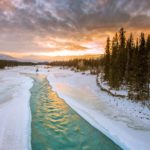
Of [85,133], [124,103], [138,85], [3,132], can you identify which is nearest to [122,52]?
[138,85]

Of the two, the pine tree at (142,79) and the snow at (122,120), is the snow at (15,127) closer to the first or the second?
the snow at (122,120)

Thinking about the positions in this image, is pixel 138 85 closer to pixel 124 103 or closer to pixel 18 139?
pixel 124 103

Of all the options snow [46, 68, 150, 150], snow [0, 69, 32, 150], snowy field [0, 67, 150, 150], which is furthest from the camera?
snow [46, 68, 150, 150]

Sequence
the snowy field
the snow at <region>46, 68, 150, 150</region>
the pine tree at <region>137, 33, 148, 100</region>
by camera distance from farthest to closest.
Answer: the pine tree at <region>137, 33, 148, 100</region> < the snow at <region>46, 68, 150, 150</region> < the snowy field

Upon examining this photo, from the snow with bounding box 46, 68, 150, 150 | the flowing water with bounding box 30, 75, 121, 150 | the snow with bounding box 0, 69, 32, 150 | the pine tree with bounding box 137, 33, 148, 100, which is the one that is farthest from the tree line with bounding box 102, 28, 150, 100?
the snow with bounding box 0, 69, 32, 150

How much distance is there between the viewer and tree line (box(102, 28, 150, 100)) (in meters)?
16.9

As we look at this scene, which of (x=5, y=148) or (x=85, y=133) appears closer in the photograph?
(x=5, y=148)

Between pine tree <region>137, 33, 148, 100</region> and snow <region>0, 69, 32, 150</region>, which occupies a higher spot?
pine tree <region>137, 33, 148, 100</region>

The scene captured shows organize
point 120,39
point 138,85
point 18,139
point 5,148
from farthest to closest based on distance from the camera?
point 120,39 < point 138,85 < point 18,139 < point 5,148

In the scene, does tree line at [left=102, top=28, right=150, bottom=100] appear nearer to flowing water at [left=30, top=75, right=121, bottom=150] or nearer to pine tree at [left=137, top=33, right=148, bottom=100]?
pine tree at [left=137, top=33, right=148, bottom=100]

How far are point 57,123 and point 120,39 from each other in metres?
26.8

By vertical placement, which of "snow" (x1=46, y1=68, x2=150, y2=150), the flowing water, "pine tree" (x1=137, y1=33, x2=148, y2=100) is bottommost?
the flowing water

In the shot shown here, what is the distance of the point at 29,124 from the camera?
10688 mm

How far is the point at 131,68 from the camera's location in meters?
24.2
